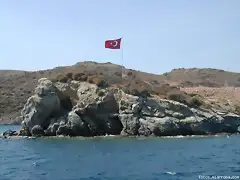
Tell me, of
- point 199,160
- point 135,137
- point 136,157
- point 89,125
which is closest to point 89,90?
point 89,125

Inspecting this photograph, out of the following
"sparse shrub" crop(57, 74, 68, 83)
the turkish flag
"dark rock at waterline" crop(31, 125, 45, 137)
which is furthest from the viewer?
"sparse shrub" crop(57, 74, 68, 83)

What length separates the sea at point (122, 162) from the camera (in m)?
35.8

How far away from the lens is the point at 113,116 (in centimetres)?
8481

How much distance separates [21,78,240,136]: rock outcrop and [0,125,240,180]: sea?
17.2 meters


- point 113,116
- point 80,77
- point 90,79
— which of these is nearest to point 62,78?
point 80,77

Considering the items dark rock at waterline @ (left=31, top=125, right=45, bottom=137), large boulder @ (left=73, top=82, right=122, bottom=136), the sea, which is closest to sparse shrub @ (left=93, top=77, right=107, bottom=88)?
large boulder @ (left=73, top=82, right=122, bottom=136)

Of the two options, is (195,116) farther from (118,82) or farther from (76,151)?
(76,151)

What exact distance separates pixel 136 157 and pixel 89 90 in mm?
41821

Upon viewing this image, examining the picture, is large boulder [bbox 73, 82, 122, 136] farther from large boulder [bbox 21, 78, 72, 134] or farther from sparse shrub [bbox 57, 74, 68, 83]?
sparse shrub [bbox 57, 74, 68, 83]

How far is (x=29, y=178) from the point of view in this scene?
35.8 meters

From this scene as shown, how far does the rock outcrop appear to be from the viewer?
Answer: 8138 centimetres

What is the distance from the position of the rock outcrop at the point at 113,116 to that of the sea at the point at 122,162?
56.4 ft

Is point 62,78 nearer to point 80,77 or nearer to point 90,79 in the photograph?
point 80,77

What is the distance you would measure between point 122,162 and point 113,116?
40.3 metres
